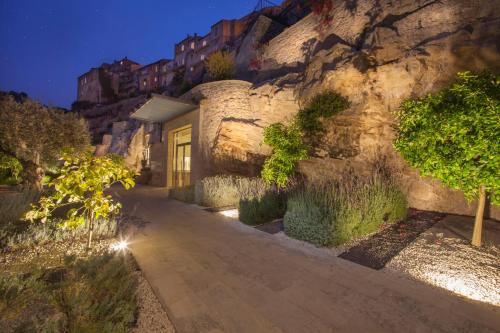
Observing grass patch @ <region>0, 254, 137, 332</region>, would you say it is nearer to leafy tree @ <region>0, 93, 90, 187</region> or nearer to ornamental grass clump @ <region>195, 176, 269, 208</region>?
ornamental grass clump @ <region>195, 176, 269, 208</region>

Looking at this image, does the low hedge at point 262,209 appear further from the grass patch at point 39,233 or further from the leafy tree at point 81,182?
the leafy tree at point 81,182

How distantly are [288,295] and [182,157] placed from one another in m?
12.7

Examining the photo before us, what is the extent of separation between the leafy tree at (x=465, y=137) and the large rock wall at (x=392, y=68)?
276 cm

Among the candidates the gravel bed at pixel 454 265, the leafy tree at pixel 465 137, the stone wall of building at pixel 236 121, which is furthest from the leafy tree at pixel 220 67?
the gravel bed at pixel 454 265

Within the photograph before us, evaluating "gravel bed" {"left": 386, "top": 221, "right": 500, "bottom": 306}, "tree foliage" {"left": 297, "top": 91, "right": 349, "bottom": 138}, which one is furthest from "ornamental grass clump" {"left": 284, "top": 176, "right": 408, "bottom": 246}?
"tree foliage" {"left": 297, "top": 91, "right": 349, "bottom": 138}

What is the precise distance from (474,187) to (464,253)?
1015 millimetres

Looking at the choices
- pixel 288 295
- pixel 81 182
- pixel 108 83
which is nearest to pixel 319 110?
pixel 288 295

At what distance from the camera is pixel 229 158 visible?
11.1 meters

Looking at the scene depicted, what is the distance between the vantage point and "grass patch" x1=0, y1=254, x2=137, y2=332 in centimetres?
179

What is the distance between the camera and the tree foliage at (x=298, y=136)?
26.3 feet

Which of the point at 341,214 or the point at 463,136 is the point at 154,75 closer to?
the point at 341,214

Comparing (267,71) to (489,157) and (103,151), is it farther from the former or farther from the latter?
(103,151)

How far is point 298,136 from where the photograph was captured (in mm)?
8617

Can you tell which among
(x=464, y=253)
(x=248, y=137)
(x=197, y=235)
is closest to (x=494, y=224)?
(x=464, y=253)
